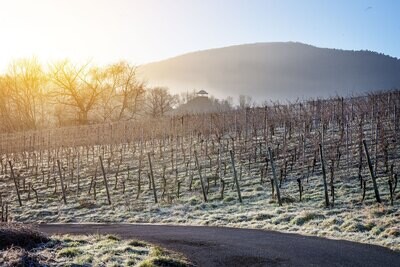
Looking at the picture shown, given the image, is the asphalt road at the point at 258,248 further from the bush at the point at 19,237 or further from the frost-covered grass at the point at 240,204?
the bush at the point at 19,237

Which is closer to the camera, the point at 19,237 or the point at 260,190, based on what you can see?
the point at 19,237

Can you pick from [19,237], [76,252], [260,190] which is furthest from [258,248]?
[260,190]

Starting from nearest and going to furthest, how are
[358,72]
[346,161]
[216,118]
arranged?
[346,161], [216,118], [358,72]

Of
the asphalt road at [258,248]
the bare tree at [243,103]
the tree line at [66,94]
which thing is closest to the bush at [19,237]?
the asphalt road at [258,248]

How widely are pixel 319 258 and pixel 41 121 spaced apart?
72275mm

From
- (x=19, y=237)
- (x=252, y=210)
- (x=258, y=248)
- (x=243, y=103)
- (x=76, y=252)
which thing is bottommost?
(x=252, y=210)

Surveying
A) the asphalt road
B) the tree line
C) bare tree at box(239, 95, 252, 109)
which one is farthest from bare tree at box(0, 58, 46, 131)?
the asphalt road

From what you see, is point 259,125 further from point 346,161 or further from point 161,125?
point 346,161

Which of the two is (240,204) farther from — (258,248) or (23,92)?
(23,92)

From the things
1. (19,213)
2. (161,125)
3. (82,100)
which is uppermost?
(82,100)

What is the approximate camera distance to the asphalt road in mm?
9727

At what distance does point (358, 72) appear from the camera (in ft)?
587

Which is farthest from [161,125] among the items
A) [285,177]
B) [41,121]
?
[41,121]

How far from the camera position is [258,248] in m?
11.2
